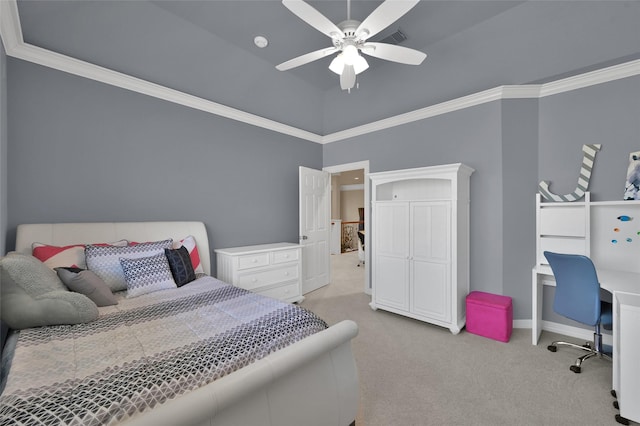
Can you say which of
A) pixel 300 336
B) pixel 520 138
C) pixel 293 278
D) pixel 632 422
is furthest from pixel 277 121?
pixel 632 422

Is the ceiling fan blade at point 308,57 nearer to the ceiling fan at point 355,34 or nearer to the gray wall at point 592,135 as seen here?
the ceiling fan at point 355,34

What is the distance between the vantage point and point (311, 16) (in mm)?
1907

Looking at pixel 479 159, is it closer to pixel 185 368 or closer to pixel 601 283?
pixel 601 283

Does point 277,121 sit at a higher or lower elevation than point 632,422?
higher

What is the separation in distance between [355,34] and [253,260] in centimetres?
260

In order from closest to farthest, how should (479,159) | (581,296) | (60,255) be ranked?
(60,255) < (581,296) < (479,159)

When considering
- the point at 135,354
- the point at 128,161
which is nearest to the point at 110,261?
the point at 128,161

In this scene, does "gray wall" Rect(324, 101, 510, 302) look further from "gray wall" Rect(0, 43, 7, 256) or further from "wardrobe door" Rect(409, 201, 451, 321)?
"gray wall" Rect(0, 43, 7, 256)

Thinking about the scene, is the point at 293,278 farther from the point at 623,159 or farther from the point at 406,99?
the point at 623,159

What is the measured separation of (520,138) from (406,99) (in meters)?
1.60

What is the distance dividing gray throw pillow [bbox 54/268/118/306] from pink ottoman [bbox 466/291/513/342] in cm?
334

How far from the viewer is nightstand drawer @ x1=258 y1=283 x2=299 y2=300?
3.51 metres

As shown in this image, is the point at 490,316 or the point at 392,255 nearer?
the point at 490,316

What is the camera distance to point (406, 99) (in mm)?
3975
